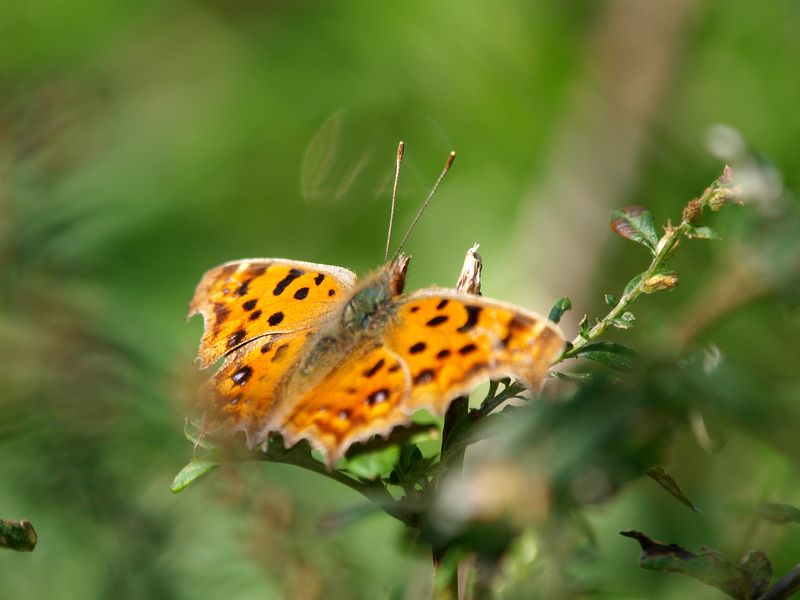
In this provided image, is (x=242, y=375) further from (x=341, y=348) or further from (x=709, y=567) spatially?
(x=709, y=567)

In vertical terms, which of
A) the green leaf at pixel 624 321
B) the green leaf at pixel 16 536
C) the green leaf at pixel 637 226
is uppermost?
the green leaf at pixel 637 226

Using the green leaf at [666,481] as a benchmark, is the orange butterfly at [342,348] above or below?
below

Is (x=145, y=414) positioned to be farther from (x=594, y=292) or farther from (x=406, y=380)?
(x=594, y=292)

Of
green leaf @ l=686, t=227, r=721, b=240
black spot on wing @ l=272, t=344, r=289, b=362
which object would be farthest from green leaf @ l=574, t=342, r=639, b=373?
black spot on wing @ l=272, t=344, r=289, b=362

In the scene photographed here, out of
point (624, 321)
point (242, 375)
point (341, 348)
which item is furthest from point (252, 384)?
point (624, 321)

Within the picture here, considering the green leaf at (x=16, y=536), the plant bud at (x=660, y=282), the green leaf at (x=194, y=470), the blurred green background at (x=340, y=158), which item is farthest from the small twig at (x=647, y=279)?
the blurred green background at (x=340, y=158)

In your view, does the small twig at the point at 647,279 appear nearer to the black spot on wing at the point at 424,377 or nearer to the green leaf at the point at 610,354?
the green leaf at the point at 610,354

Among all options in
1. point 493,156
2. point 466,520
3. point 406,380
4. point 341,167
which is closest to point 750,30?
point 493,156

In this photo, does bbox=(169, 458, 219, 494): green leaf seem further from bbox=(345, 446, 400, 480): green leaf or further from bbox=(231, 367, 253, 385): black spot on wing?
bbox=(231, 367, 253, 385): black spot on wing
